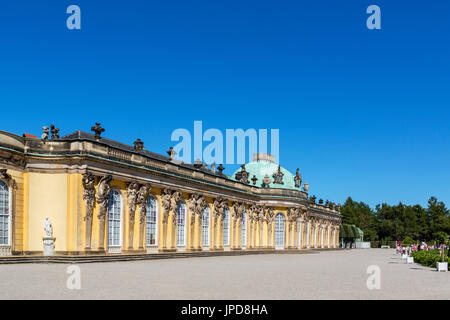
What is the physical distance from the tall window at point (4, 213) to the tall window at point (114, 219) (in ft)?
21.4

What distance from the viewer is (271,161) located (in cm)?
7269

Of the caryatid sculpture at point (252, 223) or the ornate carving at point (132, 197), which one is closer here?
the ornate carving at point (132, 197)

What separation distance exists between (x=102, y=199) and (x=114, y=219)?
95.6 inches

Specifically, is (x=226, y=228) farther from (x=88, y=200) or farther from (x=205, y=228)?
(x=88, y=200)

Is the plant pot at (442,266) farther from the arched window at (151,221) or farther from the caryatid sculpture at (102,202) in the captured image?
the arched window at (151,221)

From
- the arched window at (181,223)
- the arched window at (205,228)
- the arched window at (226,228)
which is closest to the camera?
the arched window at (181,223)

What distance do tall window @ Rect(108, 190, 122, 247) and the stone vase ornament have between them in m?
4.03

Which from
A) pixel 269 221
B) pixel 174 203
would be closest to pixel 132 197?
pixel 174 203

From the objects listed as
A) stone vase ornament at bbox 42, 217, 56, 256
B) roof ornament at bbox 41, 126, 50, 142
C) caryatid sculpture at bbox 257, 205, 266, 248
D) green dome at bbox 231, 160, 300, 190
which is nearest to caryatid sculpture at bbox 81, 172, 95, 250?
stone vase ornament at bbox 42, 217, 56, 256

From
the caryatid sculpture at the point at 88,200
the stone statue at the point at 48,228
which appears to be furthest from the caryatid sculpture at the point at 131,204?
the stone statue at the point at 48,228

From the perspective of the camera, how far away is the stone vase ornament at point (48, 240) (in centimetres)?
3136

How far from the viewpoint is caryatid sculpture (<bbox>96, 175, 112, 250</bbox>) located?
33062 mm
